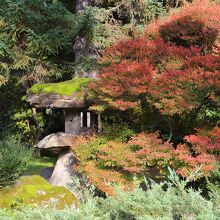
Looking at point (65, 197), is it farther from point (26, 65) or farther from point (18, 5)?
point (18, 5)

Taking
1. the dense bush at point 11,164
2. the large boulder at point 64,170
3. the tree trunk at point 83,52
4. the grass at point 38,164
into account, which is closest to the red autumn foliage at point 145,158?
the large boulder at point 64,170

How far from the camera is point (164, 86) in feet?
19.3

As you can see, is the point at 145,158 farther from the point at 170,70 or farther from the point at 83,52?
the point at 83,52

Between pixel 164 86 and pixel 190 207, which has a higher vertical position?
pixel 164 86

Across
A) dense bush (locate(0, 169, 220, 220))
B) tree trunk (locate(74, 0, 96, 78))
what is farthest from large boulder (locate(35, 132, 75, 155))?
dense bush (locate(0, 169, 220, 220))

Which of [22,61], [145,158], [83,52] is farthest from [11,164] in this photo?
[83,52]

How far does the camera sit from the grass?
33.4 ft

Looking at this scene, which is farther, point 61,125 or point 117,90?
point 61,125

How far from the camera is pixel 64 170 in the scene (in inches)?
305

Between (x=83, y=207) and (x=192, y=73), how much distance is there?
349 centimetres

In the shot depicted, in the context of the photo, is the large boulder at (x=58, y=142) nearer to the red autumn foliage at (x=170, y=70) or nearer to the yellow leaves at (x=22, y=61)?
the red autumn foliage at (x=170, y=70)

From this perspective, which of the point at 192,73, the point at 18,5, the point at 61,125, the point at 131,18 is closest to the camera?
the point at 192,73

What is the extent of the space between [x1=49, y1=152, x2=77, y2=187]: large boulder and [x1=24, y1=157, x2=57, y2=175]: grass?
2.14 m

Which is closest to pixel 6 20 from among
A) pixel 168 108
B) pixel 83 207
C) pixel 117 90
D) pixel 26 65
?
pixel 26 65
